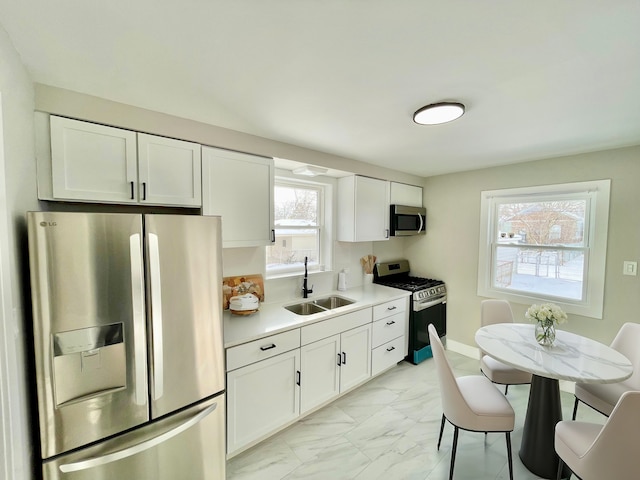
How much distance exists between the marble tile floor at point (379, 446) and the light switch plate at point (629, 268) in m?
1.26

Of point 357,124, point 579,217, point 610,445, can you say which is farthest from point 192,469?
point 579,217

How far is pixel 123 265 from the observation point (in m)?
1.23

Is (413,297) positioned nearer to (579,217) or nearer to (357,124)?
(579,217)

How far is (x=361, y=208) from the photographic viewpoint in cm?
293

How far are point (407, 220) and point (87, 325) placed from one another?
3.20 meters

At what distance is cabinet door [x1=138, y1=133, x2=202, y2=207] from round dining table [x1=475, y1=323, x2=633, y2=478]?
2.26 meters

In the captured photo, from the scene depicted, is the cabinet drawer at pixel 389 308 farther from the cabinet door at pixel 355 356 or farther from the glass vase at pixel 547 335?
the glass vase at pixel 547 335

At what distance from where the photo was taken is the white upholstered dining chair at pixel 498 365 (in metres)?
2.04

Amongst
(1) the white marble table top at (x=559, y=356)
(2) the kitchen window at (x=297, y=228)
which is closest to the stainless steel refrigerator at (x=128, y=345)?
(2) the kitchen window at (x=297, y=228)

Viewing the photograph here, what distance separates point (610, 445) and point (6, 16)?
115 inches

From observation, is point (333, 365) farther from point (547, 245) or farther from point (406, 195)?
point (547, 245)

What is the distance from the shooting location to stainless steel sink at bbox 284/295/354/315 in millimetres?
2570

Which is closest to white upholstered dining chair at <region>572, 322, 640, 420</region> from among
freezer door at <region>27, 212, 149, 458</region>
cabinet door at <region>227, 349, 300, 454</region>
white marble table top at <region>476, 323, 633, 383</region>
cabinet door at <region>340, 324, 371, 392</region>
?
white marble table top at <region>476, 323, 633, 383</region>

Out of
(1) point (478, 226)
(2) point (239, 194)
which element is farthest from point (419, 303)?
(2) point (239, 194)
